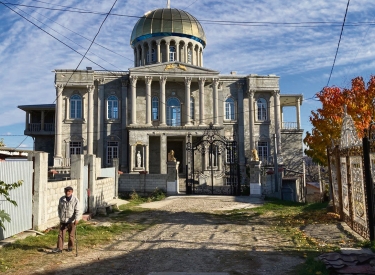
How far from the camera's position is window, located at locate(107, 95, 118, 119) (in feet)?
108

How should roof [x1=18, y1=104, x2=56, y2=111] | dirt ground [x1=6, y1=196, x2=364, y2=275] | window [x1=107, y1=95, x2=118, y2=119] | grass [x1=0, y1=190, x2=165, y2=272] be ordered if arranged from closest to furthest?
dirt ground [x1=6, y1=196, x2=364, y2=275] < grass [x1=0, y1=190, x2=165, y2=272] < window [x1=107, y1=95, x2=118, y2=119] < roof [x1=18, y1=104, x2=56, y2=111]

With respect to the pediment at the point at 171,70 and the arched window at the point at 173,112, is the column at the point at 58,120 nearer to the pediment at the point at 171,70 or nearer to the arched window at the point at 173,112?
the pediment at the point at 171,70

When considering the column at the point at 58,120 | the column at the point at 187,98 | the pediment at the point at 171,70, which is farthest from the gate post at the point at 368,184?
the column at the point at 58,120

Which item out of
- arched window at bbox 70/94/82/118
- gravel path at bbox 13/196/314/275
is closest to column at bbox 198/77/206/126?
arched window at bbox 70/94/82/118

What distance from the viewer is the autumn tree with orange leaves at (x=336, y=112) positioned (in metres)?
20.2

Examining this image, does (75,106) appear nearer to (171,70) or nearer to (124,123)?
(124,123)

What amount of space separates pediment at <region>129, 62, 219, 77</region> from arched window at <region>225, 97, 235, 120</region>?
314 centimetres

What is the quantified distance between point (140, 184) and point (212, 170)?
481 centimetres

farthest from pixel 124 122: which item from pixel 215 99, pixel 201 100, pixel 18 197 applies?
pixel 18 197

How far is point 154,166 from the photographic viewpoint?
32.4 meters

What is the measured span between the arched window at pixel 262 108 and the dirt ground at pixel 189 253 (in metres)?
22.2

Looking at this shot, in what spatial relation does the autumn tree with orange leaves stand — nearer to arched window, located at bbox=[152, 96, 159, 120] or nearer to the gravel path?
the gravel path

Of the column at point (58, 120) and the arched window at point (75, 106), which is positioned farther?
the arched window at point (75, 106)

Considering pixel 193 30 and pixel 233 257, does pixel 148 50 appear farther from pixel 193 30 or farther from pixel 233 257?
pixel 233 257
